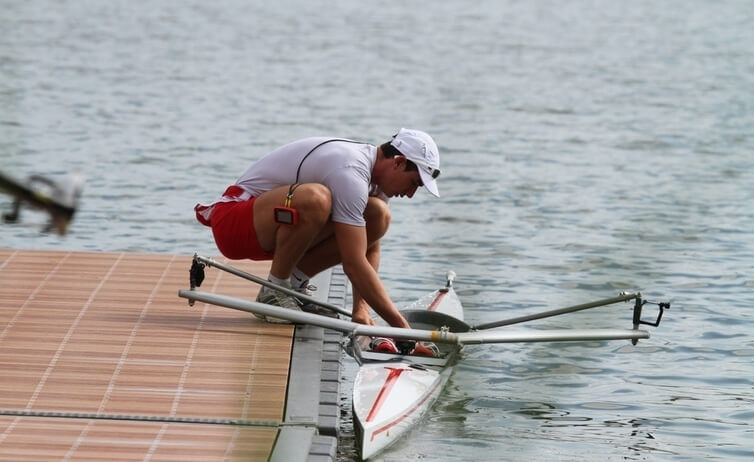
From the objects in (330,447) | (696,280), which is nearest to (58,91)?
(696,280)

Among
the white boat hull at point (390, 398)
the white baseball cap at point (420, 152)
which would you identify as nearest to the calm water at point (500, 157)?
the white boat hull at point (390, 398)

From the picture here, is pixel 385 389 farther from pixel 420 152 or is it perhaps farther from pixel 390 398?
pixel 420 152

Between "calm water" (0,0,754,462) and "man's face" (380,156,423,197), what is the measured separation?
95cm

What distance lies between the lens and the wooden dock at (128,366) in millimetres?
4961

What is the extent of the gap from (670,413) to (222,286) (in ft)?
9.72

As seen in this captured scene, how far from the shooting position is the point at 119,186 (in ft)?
50.5

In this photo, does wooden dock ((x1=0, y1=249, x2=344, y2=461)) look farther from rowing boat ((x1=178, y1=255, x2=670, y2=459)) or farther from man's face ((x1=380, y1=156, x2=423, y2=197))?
man's face ((x1=380, y1=156, x2=423, y2=197))

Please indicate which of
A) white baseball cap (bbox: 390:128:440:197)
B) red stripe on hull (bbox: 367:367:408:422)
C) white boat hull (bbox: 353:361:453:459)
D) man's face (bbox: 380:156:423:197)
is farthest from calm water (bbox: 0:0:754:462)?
man's face (bbox: 380:156:423:197)

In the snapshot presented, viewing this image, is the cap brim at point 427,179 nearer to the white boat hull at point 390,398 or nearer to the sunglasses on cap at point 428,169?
the sunglasses on cap at point 428,169

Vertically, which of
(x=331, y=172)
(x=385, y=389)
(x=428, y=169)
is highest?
(x=428, y=169)

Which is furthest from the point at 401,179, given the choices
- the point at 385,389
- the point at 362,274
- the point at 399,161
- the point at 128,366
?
the point at 128,366

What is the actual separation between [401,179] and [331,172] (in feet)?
1.22

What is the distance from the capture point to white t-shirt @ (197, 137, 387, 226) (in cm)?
646

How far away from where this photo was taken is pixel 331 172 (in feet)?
21.5
